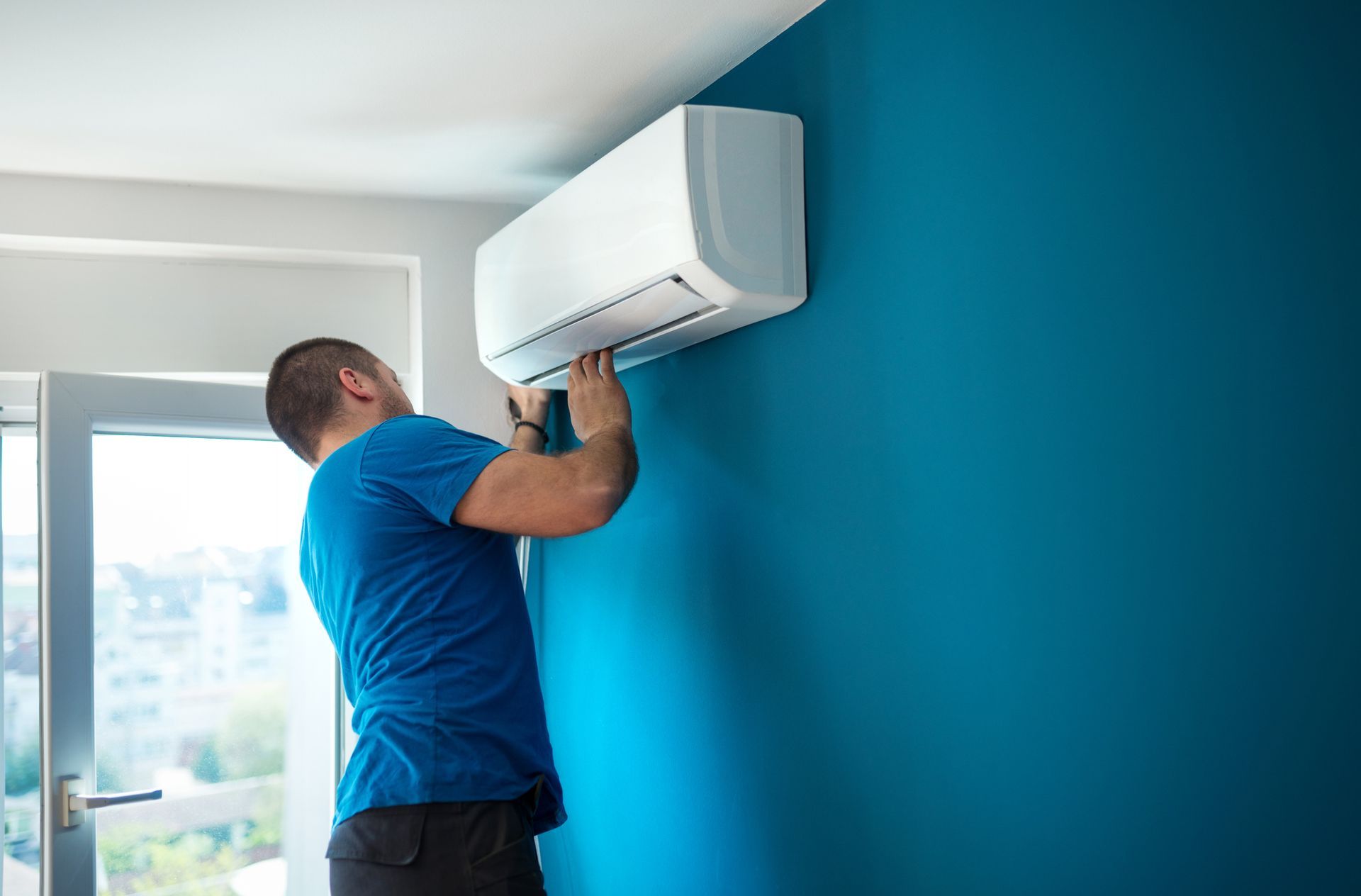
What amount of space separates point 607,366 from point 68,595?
108cm

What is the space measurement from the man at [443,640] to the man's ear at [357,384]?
4.1 inches

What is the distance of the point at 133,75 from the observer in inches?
67.7

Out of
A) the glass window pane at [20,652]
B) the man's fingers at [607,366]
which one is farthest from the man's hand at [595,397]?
the glass window pane at [20,652]

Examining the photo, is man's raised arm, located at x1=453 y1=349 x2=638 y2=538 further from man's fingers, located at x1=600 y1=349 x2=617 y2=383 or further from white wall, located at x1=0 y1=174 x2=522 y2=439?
white wall, located at x1=0 y1=174 x2=522 y2=439

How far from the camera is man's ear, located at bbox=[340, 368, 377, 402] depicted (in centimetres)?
177

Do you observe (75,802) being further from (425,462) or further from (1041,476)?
(1041,476)

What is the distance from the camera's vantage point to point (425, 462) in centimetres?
151

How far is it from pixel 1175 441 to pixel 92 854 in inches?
78.1

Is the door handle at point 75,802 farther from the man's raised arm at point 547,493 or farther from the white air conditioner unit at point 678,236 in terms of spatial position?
the white air conditioner unit at point 678,236

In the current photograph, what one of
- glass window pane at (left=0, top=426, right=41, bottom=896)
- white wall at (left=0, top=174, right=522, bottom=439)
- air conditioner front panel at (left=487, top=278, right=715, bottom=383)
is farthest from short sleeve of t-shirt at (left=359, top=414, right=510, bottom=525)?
glass window pane at (left=0, top=426, right=41, bottom=896)

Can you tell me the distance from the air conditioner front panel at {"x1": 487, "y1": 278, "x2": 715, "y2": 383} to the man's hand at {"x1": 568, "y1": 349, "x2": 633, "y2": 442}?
0.03m

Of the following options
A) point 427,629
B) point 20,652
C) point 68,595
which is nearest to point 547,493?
point 427,629

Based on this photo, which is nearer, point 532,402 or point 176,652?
point 176,652

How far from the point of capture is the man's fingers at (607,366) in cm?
183
